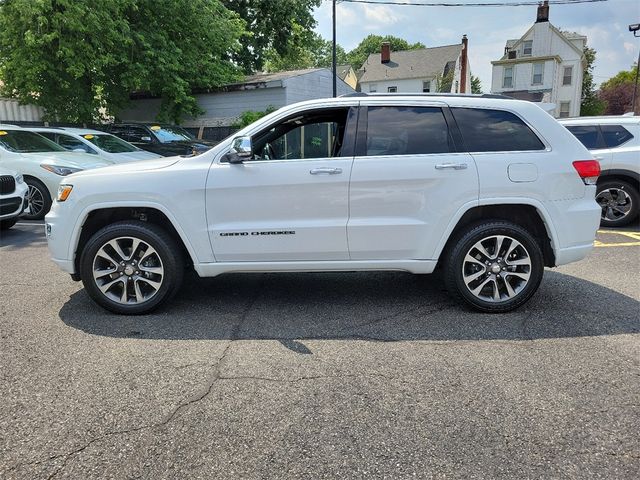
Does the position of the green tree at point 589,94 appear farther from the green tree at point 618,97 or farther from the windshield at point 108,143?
the windshield at point 108,143

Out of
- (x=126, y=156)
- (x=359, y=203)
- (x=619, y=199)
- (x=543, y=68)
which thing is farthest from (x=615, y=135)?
(x=543, y=68)

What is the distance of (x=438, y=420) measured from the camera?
2758 millimetres

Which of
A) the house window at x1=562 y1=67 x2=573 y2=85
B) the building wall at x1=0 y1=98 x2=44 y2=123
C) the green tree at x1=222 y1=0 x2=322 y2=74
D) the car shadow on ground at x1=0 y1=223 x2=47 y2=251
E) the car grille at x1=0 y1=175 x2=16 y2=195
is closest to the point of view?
the car shadow on ground at x1=0 y1=223 x2=47 y2=251

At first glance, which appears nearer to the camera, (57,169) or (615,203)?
(615,203)

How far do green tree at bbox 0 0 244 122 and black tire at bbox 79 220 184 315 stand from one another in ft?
38.4

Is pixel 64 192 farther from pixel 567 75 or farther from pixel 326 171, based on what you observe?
pixel 567 75

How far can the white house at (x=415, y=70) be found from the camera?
42.6 metres

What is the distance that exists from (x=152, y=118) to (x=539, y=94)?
107ft

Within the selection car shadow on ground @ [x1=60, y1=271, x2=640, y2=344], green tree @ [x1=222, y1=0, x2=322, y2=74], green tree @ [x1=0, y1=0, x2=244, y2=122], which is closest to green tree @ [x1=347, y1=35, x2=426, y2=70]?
green tree @ [x1=222, y1=0, x2=322, y2=74]

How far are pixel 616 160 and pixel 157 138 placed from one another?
1073cm

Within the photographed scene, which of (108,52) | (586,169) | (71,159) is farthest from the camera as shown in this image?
(108,52)

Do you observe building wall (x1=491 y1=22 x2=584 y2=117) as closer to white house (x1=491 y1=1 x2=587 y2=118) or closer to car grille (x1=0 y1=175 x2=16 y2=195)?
white house (x1=491 y1=1 x2=587 y2=118)

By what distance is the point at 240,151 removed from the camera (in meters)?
4.01

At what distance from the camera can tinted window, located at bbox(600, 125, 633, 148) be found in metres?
7.99
